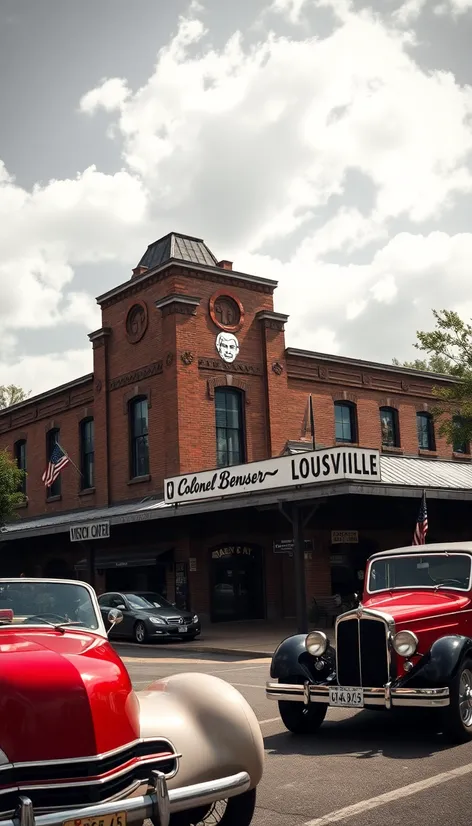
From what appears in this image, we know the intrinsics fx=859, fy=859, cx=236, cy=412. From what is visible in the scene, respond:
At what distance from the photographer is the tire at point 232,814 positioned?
17.3 ft

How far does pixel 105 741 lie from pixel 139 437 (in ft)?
81.4

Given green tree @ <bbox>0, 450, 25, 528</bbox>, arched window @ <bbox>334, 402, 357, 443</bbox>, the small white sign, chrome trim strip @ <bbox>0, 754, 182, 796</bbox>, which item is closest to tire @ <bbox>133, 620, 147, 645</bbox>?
the small white sign

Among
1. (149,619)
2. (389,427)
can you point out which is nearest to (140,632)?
(149,619)

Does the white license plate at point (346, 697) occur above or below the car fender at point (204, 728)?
below

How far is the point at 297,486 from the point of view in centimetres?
1977

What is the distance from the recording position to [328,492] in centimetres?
1914

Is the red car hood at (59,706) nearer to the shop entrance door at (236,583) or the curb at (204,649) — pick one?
the curb at (204,649)

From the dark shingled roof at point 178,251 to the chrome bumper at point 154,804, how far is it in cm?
2541

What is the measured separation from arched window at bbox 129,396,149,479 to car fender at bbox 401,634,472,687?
20683mm

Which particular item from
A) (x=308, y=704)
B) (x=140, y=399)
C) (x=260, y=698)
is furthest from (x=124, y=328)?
(x=308, y=704)

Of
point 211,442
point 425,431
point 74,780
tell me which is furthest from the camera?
point 425,431

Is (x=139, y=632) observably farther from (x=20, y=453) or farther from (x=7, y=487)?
Answer: (x=20, y=453)

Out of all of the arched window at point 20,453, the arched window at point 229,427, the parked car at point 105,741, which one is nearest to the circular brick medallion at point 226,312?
the arched window at point 229,427

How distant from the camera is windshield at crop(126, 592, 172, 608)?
895 inches
